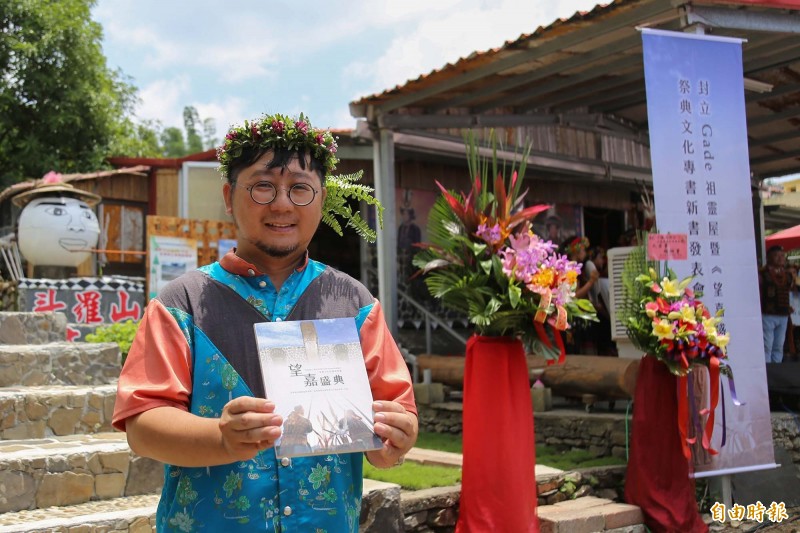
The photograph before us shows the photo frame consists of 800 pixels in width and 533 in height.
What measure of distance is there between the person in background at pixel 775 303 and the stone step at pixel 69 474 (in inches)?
295

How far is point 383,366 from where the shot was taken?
6.26 ft

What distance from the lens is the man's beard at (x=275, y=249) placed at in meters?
1.93

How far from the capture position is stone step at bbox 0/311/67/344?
6.52 metres

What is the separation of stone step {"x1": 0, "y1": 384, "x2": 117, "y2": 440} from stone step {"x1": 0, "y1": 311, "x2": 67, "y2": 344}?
52.9 inches

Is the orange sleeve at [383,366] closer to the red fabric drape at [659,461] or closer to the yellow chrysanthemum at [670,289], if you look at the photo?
the yellow chrysanthemum at [670,289]

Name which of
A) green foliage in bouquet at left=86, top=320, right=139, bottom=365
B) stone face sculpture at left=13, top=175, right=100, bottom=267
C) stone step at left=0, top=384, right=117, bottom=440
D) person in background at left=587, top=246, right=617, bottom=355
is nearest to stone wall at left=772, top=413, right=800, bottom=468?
person in background at left=587, top=246, right=617, bottom=355

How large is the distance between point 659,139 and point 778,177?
8005 mm

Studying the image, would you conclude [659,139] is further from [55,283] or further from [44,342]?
[55,283]

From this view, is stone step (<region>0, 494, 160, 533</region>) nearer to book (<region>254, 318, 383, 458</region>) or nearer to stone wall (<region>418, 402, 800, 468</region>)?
book (<region>254, 318, 383, 458</region>)

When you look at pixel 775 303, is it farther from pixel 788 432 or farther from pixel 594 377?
pixel 594 377

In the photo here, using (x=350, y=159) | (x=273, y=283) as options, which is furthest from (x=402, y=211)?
(x=273, y=283)

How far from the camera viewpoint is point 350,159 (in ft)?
32.7

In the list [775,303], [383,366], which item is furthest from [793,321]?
[383,366]

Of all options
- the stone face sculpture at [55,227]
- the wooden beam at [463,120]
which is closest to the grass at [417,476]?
Answer: the wooden beam at [463,120]
